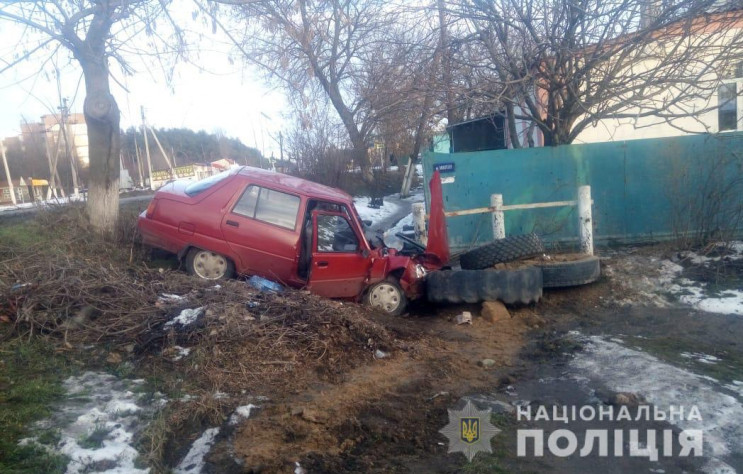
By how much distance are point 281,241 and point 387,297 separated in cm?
162

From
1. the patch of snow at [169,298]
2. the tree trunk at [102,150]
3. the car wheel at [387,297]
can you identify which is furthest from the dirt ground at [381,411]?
the tree trunk at [102,150]

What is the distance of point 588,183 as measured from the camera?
35.3ft

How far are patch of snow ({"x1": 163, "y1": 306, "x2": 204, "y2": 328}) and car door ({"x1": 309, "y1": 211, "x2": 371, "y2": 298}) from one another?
2219 mm

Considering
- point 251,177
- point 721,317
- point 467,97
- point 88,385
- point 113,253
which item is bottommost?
point 721,317

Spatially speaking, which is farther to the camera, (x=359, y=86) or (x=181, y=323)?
(x=359, y=86)

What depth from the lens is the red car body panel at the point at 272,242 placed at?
7.95 meters

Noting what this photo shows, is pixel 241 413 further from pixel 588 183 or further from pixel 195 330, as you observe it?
pixel 588 183

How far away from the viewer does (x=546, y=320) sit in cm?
763

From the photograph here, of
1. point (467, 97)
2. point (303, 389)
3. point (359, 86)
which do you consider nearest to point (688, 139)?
point (467, 97)

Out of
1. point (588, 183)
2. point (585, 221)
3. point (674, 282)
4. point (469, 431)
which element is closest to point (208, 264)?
point (469, 431)

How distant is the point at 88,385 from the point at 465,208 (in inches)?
303

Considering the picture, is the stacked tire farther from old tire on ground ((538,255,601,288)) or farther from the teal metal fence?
the teal metal fence

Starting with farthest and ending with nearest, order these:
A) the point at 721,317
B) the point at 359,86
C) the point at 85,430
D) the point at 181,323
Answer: the point at 359,86 → the point at 721,317 → the point at 181,323 → the point at 85,430

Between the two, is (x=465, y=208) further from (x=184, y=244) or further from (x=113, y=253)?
(x=113, y=253)
